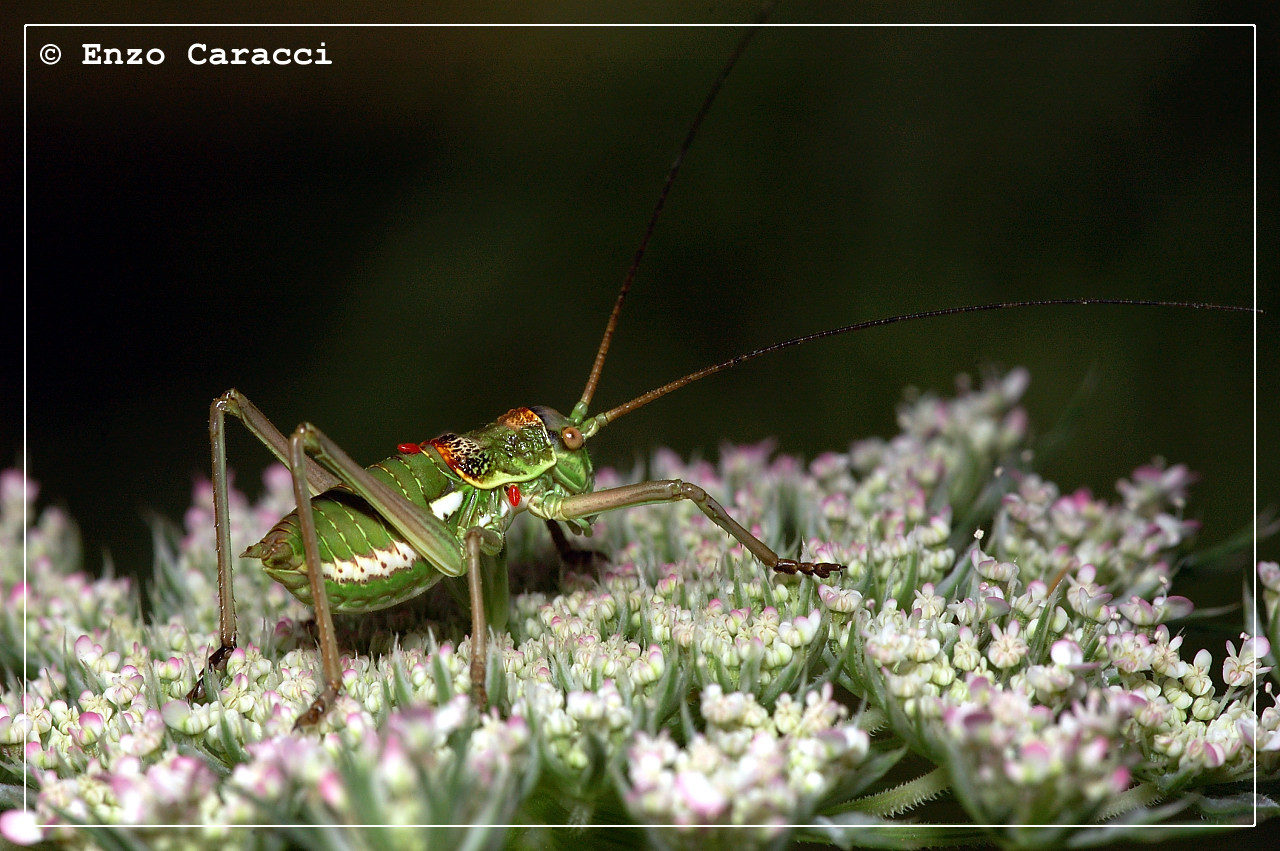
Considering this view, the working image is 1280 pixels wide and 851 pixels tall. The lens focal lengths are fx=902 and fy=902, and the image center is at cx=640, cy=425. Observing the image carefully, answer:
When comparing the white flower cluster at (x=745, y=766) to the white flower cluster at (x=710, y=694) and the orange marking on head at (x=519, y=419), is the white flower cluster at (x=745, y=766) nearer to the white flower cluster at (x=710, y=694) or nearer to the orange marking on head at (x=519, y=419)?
the white flower cluster at (x=710, y=694)

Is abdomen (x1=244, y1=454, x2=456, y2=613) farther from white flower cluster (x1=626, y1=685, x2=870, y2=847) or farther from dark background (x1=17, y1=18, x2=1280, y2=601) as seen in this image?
dark background (x1=17, y1=18, x2=1280, y2=601)

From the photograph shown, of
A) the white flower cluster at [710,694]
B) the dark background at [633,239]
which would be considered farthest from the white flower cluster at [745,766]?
the dark background at [633,239]

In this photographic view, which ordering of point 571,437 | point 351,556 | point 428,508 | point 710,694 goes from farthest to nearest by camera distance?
1. point 571,437
2. point 428,508
3. point 351,556
4. point 710,694

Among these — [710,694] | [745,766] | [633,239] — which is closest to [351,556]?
[710,694]

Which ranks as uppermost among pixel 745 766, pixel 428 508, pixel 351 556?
pixel 428 508

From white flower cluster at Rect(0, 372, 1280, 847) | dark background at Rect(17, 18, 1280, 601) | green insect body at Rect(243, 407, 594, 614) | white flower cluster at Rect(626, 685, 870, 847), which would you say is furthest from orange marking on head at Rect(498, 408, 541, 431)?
dark background at Rect(17, 18, 1280, 601)

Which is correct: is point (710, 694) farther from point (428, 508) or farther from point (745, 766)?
point (428, 508)

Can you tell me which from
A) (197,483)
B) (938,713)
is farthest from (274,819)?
(197,483)
